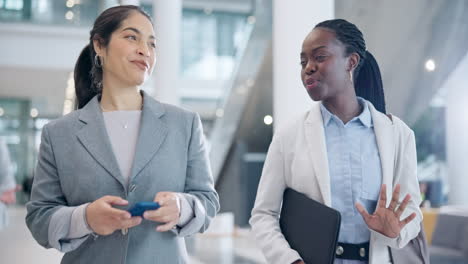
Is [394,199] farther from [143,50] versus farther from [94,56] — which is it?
[94,56]

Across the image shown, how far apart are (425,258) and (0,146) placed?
3.96 m

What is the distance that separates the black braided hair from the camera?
184cm

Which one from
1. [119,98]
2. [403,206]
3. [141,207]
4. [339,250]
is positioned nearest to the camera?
[141,207]

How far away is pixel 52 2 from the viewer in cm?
1320

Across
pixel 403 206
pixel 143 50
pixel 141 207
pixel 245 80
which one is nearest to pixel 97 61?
pixel 143 50

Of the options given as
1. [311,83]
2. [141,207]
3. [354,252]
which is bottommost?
[354,252]

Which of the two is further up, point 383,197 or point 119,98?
point 119,98

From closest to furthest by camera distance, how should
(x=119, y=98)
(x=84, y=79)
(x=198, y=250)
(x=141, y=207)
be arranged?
(x=141, y=207), (x=119, y=98), (x=84, y=79), (x=198, y=250)

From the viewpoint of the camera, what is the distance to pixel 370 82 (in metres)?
1.91

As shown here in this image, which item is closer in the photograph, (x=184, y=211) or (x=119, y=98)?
(x=184, y=211)

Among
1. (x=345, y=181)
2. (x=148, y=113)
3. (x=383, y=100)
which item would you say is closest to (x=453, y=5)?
(x=383, y=100)

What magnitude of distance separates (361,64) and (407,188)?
463 mm

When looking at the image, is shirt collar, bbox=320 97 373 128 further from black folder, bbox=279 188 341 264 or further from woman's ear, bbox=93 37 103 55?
woman's ear, bbox=93 37 103 55

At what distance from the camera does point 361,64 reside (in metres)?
1.88
